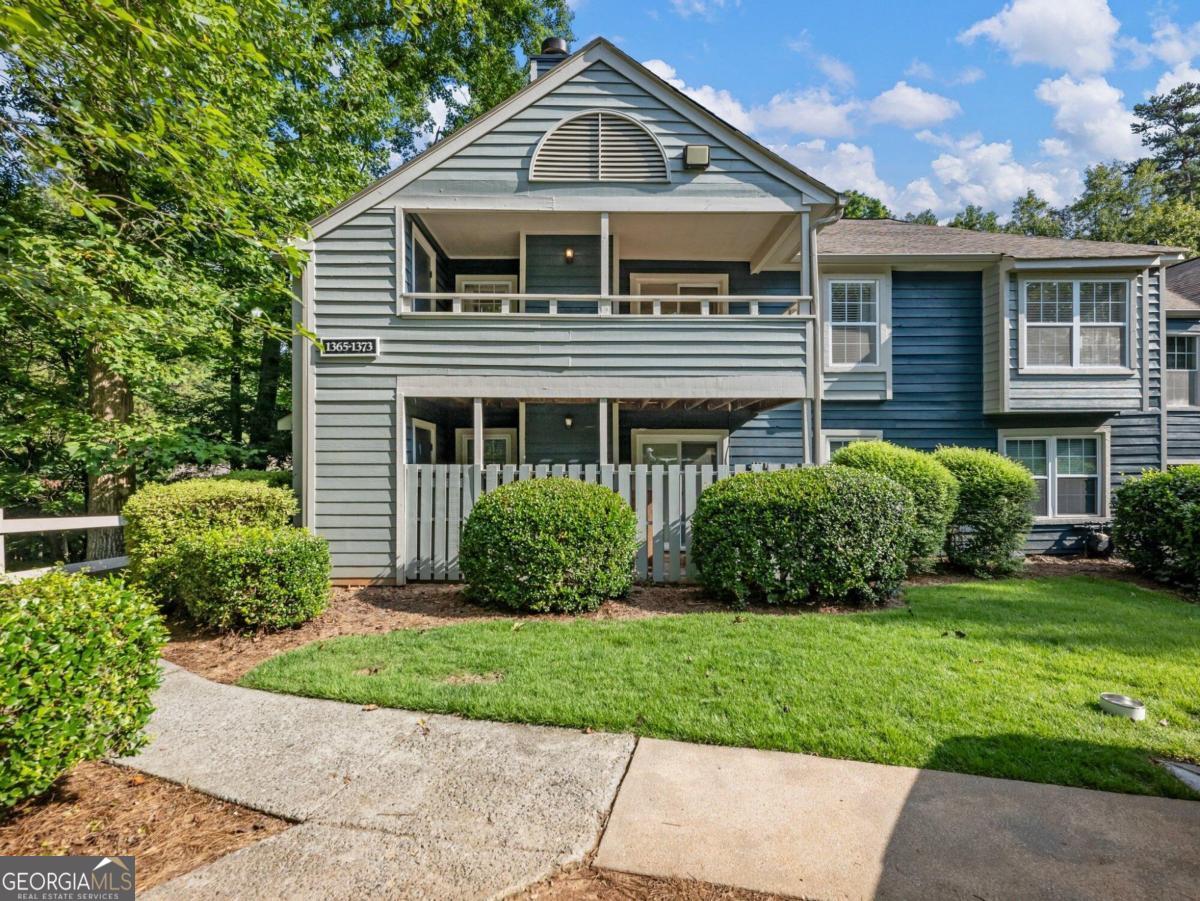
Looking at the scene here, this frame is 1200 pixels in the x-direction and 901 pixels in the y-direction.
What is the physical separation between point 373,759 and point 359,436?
5437 millimetres

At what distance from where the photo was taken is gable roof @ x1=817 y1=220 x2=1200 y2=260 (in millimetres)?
9922

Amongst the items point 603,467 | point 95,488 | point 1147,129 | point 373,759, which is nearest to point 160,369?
point 95,488

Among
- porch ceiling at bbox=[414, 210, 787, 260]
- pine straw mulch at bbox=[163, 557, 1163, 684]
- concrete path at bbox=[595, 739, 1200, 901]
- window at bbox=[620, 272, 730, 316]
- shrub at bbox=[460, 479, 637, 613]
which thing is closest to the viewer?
concrete path at bbox=[595, 739, 1200, 901]

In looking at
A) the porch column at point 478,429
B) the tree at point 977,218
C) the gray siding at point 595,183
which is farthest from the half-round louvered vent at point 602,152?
the tree at point 977,218

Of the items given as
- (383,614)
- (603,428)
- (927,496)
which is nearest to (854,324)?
(927,496)

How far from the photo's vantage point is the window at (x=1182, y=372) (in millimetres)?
11180

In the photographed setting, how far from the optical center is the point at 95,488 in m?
9.27

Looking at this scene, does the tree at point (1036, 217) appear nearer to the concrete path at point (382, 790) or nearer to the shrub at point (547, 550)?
the shrub at point (547, 550)

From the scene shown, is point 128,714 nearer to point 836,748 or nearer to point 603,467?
point 836,748

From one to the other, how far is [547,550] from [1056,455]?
35.7ft

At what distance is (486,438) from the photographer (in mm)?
10562

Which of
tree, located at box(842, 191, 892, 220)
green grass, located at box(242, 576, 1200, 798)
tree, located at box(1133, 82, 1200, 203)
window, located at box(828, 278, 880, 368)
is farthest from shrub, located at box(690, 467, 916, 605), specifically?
tree, located at box(1133, 82, 1200, 203)

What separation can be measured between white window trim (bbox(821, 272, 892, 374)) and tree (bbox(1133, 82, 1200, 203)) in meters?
32.8

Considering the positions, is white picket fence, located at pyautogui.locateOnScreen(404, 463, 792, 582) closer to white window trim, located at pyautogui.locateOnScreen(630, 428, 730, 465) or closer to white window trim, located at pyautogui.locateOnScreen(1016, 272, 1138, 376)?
white window trim, located at pyautogui.locateOnScreen(630, 428, 730, 465)
